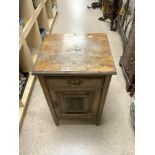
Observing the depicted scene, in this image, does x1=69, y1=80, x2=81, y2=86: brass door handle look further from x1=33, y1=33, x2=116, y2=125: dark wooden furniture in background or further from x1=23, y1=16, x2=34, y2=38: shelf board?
x1=23, y1=16, x2=34, y2=38: shelf board

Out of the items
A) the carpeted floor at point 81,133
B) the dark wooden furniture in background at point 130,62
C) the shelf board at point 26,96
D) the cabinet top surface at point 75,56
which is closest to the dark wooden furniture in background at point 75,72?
the cabinet top surface at point 75,56

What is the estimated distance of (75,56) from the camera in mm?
1110

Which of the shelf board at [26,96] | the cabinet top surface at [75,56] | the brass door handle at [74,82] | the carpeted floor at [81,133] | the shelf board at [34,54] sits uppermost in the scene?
the cabinet top surface at [75,56]

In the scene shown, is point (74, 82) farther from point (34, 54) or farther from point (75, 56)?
point (34, 54)

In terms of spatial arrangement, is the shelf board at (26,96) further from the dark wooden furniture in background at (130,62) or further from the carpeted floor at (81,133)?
the dark wooden furniture in background at (130,62)

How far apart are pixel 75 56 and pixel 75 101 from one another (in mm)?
349

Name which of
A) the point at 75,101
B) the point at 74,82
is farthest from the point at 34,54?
the point at 74,82

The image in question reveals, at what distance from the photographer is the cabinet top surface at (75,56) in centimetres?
100

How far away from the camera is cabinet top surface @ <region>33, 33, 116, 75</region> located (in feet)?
3.29

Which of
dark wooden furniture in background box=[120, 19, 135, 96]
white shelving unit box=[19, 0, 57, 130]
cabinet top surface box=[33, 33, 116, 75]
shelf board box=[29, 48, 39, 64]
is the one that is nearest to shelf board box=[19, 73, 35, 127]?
white shelving unit box=[19, 0, 57, 130]

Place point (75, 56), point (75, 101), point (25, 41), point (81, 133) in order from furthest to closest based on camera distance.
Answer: point (25, 41) < point (81, 133) < point (75, 101) < point (75, 56)
